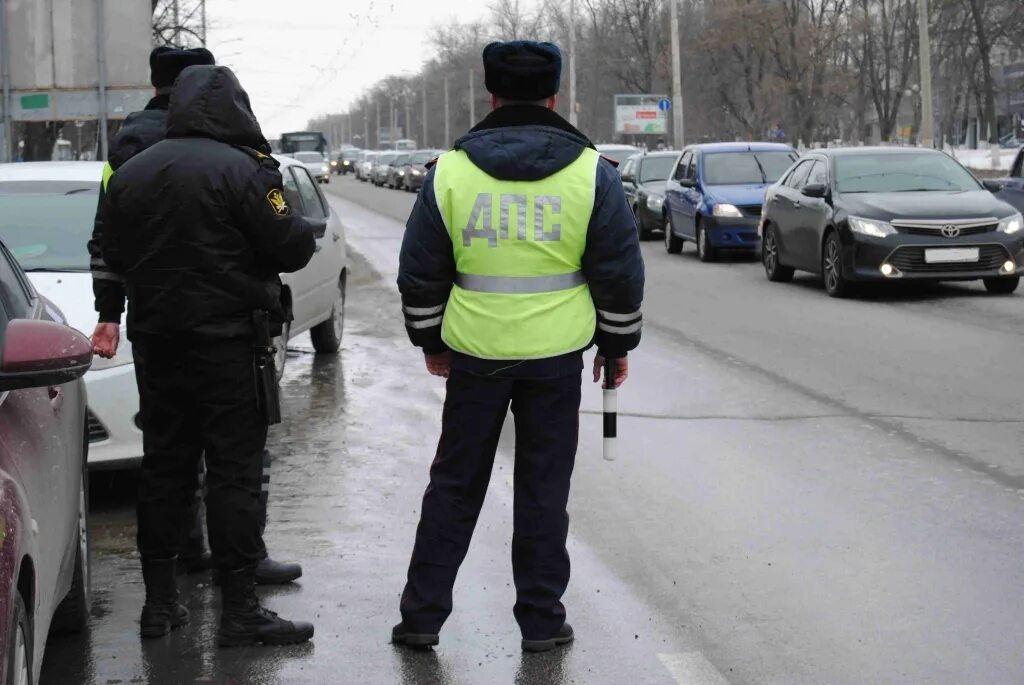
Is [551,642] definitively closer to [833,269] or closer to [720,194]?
[833,269]

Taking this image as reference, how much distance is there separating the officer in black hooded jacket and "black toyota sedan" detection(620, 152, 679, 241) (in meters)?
21.7

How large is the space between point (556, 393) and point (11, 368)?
1.82 meters

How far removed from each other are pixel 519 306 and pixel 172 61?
173 cm

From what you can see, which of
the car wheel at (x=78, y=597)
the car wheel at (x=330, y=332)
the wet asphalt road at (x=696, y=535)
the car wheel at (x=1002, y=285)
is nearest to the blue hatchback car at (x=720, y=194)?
the car wheel at (x=1002, y=285)

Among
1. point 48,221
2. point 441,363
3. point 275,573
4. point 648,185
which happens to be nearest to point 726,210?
point 648,185

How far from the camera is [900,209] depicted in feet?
52.9

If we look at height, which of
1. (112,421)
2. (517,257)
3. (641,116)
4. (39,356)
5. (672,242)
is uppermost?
(641,116)

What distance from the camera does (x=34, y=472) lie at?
13.1 feet

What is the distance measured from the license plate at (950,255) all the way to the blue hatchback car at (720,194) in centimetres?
623

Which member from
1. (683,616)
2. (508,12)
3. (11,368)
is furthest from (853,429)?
(508,12)

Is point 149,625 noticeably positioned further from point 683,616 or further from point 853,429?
point 853,429

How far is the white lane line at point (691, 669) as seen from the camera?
15.5 ft

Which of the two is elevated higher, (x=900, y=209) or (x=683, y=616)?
(x=900, y=209)

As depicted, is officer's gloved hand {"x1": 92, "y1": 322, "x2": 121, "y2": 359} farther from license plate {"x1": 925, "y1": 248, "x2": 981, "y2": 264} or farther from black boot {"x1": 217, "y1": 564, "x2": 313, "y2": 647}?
license plate {"x1": 925, "y1": 248, "x2": 981, "y2": 264}
